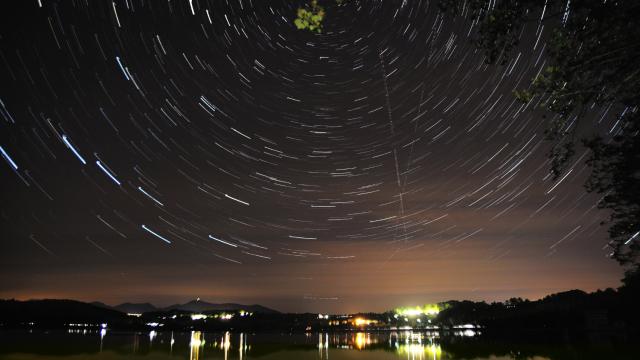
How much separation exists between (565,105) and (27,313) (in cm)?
20601

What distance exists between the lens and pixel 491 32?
6082mm

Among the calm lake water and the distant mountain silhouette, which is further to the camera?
the distant mountain silhouette

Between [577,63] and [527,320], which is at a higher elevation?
[577,63]

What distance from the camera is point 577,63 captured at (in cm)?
577

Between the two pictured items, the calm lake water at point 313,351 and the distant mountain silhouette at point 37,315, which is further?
the distant mountain silhouette at point 37,315

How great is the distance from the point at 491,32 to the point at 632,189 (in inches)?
602

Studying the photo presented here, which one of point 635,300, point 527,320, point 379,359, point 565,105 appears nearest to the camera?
point 565,105

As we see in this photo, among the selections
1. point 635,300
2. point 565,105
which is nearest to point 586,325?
point 635,300

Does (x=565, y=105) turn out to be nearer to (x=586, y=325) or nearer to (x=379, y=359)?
(x=379, y=359)

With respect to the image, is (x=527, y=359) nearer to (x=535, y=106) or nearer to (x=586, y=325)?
(x=535, y=106)

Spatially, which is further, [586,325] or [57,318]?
[57,318]

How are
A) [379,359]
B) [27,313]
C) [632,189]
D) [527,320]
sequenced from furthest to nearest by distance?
[27,313], [527,320], [379,359], [632,189]

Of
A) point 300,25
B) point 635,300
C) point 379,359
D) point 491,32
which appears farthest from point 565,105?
point 635,300

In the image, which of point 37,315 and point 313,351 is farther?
point 37,315
